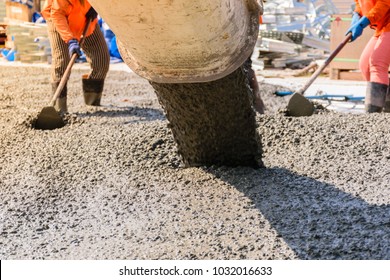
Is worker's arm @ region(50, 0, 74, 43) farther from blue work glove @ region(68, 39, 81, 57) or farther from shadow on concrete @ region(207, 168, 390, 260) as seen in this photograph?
shadow on concrete @ region(207, 168, 390, 260)

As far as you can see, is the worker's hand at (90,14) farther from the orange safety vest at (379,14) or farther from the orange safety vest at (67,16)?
the orange safety vest at (379,14)

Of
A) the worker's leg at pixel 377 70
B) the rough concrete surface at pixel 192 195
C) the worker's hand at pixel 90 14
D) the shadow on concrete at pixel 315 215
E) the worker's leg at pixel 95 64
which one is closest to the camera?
the shadow on concrete at pixel 315 215

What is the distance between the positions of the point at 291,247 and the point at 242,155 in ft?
3.76

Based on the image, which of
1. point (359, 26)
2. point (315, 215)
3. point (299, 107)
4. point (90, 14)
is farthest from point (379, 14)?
point (315, 215)

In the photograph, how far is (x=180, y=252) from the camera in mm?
2928

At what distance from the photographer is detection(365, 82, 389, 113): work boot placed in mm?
5633

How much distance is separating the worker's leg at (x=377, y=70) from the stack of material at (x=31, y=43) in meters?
7.00

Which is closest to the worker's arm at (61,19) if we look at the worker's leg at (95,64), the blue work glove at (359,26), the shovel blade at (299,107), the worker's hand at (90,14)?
the worker's hand at (90,14)

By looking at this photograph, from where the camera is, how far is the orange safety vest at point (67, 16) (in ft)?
20.4

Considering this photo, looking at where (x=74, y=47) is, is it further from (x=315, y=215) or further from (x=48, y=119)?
(x=315, y=215)

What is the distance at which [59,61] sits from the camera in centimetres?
666

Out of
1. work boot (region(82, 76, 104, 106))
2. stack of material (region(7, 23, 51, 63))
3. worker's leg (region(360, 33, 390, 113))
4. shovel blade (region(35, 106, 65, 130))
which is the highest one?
worker's leg (region(360, 33, 390, 113))

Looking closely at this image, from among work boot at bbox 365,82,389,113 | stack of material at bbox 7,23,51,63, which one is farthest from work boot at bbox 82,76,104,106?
stack of material at bbox 7,23,51,63

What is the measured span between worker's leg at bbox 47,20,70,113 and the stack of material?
4980 millimetres
